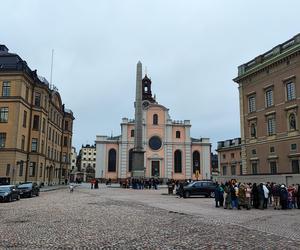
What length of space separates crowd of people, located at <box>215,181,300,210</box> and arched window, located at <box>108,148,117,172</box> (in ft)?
203

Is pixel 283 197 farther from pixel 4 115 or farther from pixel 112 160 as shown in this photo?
pixel 112 160

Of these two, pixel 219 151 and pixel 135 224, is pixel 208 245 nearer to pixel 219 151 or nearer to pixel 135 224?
pixel 135 224

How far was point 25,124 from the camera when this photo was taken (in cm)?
4997

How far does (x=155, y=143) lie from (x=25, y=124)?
131 feet

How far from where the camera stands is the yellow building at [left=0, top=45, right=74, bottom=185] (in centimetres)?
4618

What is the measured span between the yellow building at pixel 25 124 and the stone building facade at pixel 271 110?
91.7 feet

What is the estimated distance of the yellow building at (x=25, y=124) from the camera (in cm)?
4618

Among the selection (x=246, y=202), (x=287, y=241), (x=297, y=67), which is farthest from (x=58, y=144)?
(x=287, y=241)

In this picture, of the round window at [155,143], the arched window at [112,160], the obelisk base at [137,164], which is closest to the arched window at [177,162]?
the round window at [155,143]

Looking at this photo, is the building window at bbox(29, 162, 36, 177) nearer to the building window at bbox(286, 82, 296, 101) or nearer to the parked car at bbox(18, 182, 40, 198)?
the parked car at bbox(18, 182, 40, 198)

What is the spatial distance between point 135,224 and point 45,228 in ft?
10.3

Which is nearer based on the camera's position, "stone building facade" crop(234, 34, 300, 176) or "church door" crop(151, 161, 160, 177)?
"stone building facade" crop(234, 34, 300, 176)

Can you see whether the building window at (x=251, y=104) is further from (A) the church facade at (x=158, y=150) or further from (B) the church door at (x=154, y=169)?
(B) the church door at (x=154, y=169)

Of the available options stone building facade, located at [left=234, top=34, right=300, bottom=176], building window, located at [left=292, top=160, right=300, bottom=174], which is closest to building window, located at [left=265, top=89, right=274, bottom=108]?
stone building facade, located at [left=234, top=34, right=300, bottom=176]
